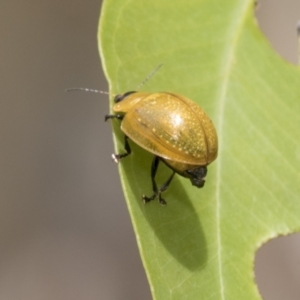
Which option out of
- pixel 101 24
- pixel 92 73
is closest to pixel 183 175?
pixel 101 24

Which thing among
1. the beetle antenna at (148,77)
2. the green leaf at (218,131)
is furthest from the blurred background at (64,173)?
the beetle antenna at (148,77)

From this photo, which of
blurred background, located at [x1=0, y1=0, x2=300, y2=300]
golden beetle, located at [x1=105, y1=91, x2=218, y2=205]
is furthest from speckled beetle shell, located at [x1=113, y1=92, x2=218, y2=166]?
blurred background, located at [x1=0, y1=0, x2=300, y2=300]

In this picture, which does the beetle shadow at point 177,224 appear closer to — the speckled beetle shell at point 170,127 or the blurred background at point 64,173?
the speckled beetle shell at point 170,127

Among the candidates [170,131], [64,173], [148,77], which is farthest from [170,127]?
[64,173]

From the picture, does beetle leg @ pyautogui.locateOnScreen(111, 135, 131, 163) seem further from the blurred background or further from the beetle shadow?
the blurred background

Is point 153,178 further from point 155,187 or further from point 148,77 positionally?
point 148,77

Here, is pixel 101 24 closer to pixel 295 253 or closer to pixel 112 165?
pixel 112 165
